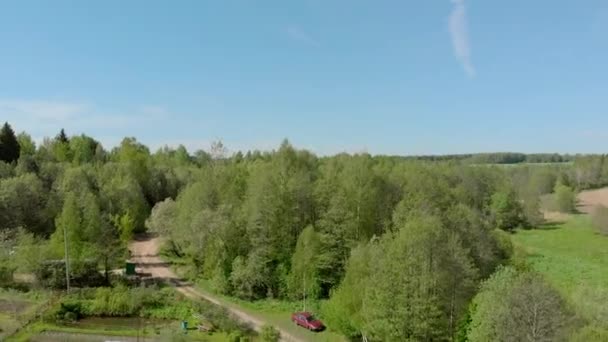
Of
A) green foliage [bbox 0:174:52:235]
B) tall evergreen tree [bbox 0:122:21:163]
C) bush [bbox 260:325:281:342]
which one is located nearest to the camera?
bush [bbox 260:325:281:342]

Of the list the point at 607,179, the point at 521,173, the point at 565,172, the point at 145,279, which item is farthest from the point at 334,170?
the point at 607,179

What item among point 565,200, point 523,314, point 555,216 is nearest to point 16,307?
point 523,314


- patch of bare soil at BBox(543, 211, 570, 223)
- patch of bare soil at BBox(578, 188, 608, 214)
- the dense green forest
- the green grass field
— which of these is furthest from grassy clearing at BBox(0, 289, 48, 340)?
patch of bare soil at BBox(578, 188, 608, 214)

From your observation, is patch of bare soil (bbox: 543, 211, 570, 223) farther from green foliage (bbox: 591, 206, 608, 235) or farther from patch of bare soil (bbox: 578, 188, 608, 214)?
green foliage (bbox: 591, 206, 608, 235)

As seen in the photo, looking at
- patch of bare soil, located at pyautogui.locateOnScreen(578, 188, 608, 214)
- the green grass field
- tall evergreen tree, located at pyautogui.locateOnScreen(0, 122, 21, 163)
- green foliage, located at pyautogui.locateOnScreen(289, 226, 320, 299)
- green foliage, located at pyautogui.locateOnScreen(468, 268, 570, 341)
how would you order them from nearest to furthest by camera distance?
green foliage, located at pyautogui.locateOnScreen(468, 268, 570, 341) → the green grass field → green foliage, located at pyautogui.locateOnScreen(289, 226, 320, 299) → tall evergreen tree, located at pyautogui.locateOnScreen(0, 122, 21, 163) → patch of bare soil, located at pyautogui.locateOnScreen(578, 188, 608, 214)

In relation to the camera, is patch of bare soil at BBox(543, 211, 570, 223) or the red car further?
patch of bare soil at BBox(543, 211, 570, 223)

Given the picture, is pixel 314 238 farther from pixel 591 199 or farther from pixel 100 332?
pixel 591 199

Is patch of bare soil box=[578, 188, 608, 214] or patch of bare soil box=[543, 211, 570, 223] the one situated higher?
A: patch of bare soil box=[578, 188, 608, 214]
